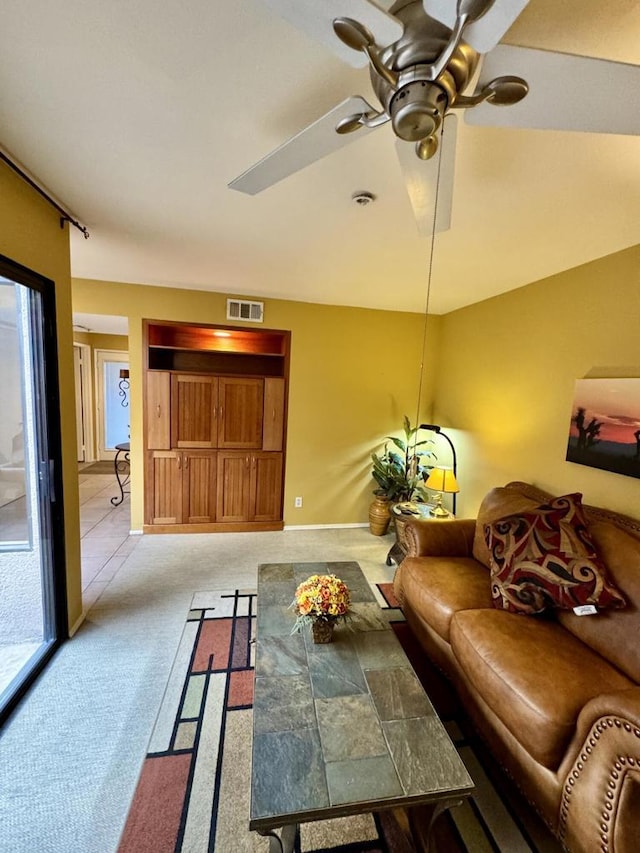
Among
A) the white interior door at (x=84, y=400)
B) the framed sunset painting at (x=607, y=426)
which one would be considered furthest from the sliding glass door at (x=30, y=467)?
the white interior door at (x=84, y=400)

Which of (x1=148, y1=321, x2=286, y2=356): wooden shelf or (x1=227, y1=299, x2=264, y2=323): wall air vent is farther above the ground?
(x1=227, y1=299, x2=264, y2=323): wall air vent

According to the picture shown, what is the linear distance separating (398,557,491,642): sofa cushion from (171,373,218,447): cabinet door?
92.1 inches

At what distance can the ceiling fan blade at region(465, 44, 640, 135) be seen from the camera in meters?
0.70

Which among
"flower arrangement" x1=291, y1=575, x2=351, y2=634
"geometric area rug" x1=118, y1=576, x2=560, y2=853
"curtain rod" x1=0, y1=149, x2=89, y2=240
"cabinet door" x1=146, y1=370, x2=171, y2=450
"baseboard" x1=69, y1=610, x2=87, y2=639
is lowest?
"geometric area rug" x1=118, y1=576, x2=560, y2=853

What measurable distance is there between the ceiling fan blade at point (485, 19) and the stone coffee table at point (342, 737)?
179 centimetres

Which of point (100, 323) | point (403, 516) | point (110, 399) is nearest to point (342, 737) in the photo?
point (403, 516)

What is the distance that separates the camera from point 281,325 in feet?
11.9

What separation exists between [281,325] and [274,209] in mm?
1909

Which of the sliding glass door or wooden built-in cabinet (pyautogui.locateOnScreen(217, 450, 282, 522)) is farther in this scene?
wooden built-in cabinet (pyautogui.locateOnScreen(217, 450, 282, 522))

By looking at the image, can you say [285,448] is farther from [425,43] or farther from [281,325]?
[425,43]

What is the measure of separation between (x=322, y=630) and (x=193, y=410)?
2.62 meters

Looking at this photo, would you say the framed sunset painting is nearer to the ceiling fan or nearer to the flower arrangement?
the ceiling fan

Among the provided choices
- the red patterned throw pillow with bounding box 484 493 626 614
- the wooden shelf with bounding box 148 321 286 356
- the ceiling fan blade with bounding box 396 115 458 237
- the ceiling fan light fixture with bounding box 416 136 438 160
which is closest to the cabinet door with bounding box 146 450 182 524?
the wooden shelf with bounding box 148 321 286 356

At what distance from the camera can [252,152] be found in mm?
1339
